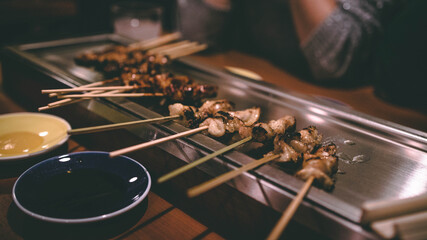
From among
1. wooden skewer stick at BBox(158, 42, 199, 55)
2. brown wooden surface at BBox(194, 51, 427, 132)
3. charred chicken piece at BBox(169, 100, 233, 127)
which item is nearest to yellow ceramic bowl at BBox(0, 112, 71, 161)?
charred chicken piece at BBox(169, 100, 233, 127)

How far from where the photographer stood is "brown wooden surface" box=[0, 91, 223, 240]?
4.57 ft

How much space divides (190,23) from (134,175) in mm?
3503

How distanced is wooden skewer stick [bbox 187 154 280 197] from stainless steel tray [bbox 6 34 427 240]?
43mm

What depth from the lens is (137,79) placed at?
8.02 ft

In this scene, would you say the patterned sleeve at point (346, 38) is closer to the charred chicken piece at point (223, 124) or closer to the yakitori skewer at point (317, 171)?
the charred chicken piece at point (223, 124)

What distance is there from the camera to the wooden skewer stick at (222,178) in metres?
1.04

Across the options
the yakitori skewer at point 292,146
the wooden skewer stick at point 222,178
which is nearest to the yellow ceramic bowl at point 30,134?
the wooden skewer stick at point 222,178

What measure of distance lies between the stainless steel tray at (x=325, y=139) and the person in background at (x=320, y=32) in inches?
53.0

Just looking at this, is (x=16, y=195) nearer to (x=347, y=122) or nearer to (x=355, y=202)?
(x=355, y=202)

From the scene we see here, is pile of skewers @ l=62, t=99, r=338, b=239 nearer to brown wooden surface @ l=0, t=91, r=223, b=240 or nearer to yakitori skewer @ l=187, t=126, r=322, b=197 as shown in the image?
yakitori skewer @ l=187, t=126, r=322, b=197

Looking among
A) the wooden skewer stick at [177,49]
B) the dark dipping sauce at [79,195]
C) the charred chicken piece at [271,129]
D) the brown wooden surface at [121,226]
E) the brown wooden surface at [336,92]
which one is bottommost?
the brown wooden surface at [121,226]

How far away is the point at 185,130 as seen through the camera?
5.87 feet

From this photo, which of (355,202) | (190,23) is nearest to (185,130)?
(355,202)

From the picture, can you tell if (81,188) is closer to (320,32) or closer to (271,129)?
(271,129)
